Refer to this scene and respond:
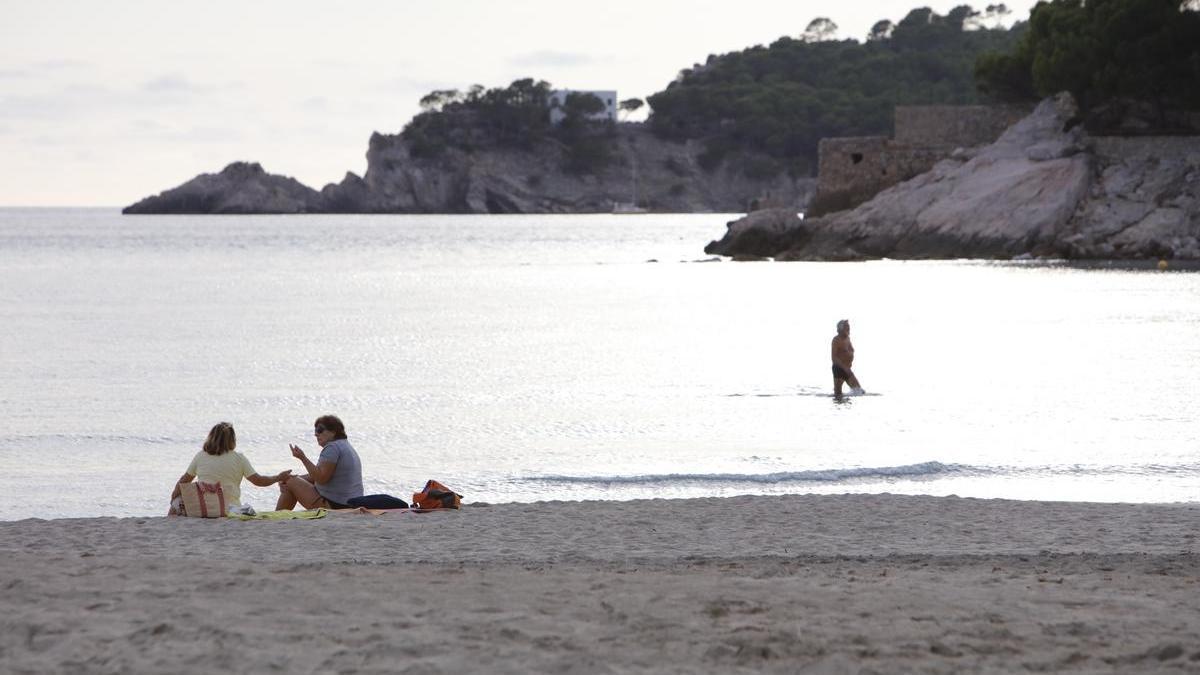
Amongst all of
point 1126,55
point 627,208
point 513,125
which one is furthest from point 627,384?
point 627,208

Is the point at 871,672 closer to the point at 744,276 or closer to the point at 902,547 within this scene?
the point at 902,547

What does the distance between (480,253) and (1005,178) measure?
35.5 meters

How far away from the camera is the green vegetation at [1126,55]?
4778 cm

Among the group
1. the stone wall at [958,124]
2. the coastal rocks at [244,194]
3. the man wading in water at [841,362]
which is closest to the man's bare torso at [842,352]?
the man wading in water at [841,362]

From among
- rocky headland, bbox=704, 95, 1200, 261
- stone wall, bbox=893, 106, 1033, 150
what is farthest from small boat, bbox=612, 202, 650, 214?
rocky headland, bbox=704, 95, 1200, 261

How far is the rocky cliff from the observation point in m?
154

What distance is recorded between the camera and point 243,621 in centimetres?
645

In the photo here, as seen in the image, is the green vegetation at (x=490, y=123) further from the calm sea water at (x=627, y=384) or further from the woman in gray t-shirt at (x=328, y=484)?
the woman in gray t-shirt at (x=328, y=484)

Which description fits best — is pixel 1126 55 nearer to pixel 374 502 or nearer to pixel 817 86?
pixel 374 502

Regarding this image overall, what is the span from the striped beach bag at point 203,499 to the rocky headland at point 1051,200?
42.1 metres

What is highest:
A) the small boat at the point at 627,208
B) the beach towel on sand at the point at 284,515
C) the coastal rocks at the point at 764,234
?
the small boat at the point at 627,208

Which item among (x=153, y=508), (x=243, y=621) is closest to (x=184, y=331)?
(x=153, y=508)

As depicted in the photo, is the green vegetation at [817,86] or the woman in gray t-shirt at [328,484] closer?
the woman in gray t-shirt at [328,484]

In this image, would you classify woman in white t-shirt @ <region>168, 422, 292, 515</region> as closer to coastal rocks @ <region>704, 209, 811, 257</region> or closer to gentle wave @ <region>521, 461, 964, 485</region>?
gentle wave @ <region>521, 461, 964, 485</region>
